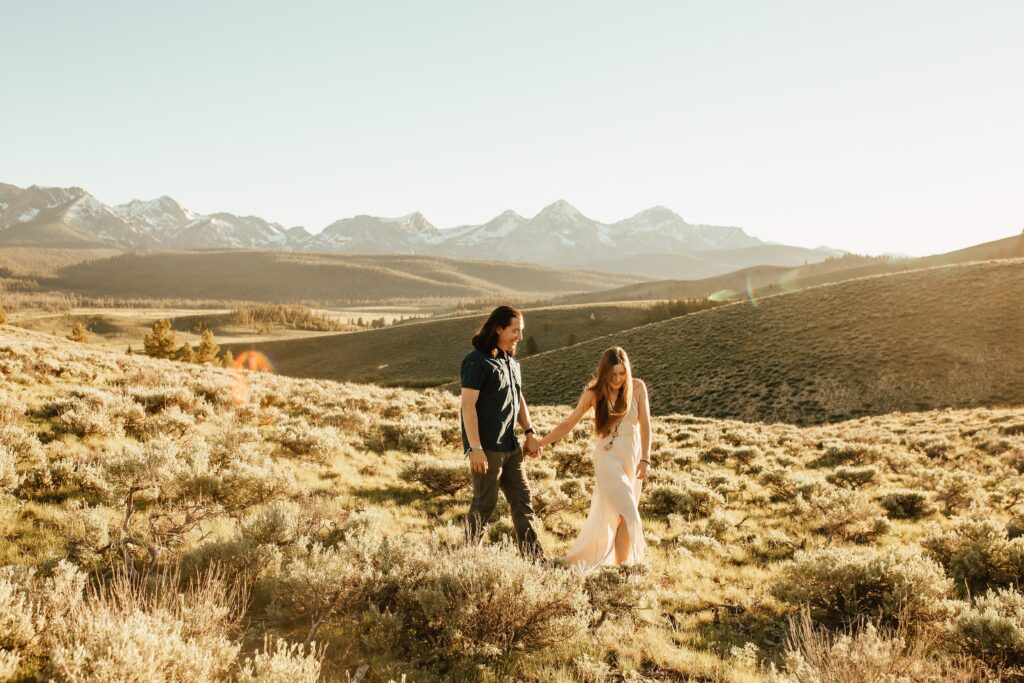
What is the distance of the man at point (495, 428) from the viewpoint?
5.40 m

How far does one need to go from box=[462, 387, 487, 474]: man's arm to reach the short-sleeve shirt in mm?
88

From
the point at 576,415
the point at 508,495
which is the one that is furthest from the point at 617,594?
the point at 576,415

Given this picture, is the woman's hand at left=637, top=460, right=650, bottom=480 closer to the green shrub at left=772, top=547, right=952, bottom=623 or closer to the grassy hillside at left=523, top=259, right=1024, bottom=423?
the green shrub at left=772, top=547, right=952, bottom=623

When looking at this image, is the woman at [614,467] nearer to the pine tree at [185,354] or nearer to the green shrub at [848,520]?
the green shrub at [848,520]

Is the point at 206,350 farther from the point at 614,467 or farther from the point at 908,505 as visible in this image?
the point at 908,505

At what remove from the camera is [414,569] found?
442 centimetres

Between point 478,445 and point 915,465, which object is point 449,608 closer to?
point 478,445

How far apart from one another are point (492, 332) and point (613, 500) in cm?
225

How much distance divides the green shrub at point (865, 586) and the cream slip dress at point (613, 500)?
1625 mm

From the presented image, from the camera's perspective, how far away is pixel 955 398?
3219 centimetres

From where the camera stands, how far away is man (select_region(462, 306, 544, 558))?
17.7ft

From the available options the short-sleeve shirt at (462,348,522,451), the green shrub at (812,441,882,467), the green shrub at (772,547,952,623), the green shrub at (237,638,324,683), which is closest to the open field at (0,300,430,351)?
the green shrub at (812,441,882,467)

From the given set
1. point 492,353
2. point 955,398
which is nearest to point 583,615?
point 492,353

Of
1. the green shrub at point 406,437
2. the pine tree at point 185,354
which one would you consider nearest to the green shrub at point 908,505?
the green shrub at point 406,437
